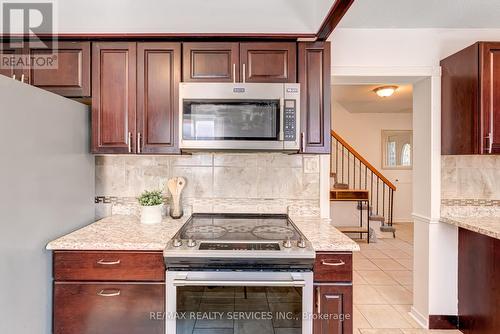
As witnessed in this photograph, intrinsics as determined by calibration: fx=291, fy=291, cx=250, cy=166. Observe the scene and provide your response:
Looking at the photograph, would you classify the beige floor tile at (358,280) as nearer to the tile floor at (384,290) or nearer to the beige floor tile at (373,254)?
the tile floor at (384,290)

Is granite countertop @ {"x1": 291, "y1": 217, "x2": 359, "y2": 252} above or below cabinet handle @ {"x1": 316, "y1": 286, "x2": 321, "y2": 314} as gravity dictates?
above

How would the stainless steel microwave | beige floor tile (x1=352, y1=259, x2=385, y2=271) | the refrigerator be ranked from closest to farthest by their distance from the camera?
the refrigerator < the stainless steel microwave < beige floor tile (x1=352, y1=259, x2=385, y2=271)

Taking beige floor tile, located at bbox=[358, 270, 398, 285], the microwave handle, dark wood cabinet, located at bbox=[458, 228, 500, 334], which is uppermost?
the microwave handle

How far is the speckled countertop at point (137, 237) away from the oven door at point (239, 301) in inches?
8.1

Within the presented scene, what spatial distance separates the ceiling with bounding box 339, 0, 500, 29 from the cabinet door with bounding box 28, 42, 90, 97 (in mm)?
1874

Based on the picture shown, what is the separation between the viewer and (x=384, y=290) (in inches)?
119

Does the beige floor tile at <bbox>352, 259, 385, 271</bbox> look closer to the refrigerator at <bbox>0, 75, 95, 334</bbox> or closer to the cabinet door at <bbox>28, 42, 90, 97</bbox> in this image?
the refrigerator at <bbox>0, 75, 95, 334</bbox>

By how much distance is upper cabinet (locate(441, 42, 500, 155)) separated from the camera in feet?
6.44

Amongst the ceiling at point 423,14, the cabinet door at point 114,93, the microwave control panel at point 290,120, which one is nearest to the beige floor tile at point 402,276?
the microwave control panel at point 290,120

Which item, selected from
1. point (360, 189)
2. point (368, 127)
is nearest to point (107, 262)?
point (360, 189)

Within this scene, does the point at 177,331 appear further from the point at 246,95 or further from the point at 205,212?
the point at 246,95

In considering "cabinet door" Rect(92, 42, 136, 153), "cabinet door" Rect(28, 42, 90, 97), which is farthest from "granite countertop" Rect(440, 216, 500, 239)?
"cabinet door" Rect(28, 42, 90, 97)

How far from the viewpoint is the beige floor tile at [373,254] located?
4.10m

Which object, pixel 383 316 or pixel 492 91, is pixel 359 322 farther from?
pixel 492 91
